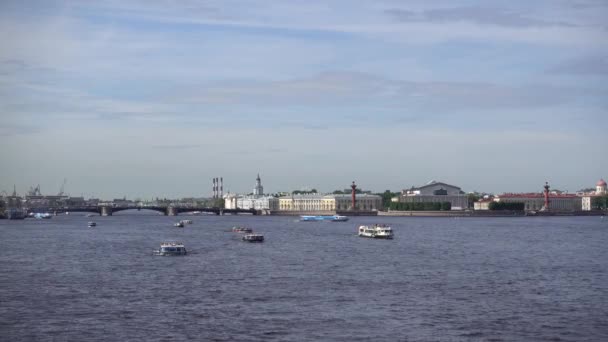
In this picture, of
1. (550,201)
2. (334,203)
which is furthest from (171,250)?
(550,201)

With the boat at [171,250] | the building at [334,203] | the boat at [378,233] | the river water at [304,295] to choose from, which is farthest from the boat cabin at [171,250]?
the building at [334,203]

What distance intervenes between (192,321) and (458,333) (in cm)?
646

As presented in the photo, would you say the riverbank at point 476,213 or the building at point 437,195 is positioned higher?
the building at point 437,195

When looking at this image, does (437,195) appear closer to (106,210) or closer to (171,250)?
(106,210)

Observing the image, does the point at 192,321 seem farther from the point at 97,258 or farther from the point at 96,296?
the point at 97,258

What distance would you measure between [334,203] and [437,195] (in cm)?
1802

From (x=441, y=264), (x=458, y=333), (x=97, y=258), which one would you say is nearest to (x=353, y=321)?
(x=458, y=333)

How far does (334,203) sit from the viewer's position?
16375 centimetres

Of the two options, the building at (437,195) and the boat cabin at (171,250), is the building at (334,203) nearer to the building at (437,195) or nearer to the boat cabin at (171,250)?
the building at (437,195)

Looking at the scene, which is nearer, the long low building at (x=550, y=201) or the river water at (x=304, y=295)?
the river water at (x=304, y=295)

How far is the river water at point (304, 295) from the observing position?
21594 mm

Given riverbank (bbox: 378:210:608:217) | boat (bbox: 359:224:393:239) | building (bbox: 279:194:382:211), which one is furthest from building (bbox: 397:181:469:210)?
boat (bbox: 359:224:393:239)

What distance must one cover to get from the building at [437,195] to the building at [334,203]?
4930 millimetres

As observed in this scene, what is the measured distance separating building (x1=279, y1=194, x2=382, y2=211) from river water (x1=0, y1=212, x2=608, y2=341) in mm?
116695
